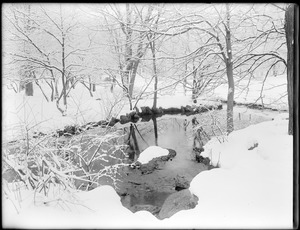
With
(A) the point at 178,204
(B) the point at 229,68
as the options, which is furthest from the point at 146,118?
(A) the point at 178,204

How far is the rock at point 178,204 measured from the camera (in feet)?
16.4

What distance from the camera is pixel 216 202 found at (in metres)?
4.43

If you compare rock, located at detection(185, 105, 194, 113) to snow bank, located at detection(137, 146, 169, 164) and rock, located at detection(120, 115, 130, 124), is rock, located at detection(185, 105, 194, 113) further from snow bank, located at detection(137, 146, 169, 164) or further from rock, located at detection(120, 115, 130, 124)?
snow bank, located at detection(137, 146, 169, 164)

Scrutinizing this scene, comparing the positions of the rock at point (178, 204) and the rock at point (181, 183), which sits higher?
the rock at point (178, 204)

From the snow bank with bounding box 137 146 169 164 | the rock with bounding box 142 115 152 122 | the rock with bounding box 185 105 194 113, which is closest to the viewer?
the snow bank with bounding box 137 146 169 164

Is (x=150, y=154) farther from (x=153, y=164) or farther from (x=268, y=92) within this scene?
(x=268, y=92)

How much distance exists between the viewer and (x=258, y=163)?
6250 millimetres

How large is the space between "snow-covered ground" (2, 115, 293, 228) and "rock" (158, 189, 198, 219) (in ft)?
0.62

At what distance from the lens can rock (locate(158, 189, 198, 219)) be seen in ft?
16.4

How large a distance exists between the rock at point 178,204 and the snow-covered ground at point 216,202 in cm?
19

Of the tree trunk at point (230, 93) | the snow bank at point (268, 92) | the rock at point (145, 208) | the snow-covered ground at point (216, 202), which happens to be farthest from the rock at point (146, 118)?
the rock at point (145, 208)

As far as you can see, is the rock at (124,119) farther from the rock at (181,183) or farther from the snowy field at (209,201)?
the snowy field at (209,201)

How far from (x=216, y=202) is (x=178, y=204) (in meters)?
1.14

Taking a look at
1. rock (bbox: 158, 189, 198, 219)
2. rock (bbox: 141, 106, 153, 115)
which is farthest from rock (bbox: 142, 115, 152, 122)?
rock (bbox: 158, 189, 198, 219)
